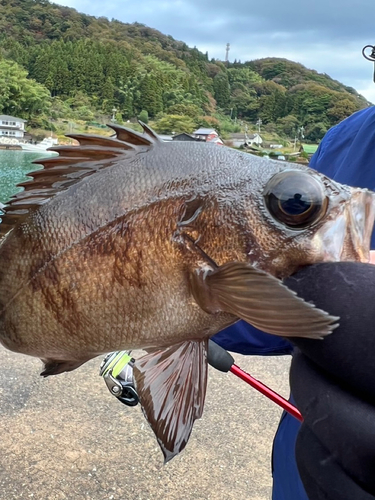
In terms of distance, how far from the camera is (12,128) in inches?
1570

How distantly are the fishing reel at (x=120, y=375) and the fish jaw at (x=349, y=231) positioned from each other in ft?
5.81

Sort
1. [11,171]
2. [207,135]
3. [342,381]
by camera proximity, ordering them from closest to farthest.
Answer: [342,381]
[207,135]
[11,171]

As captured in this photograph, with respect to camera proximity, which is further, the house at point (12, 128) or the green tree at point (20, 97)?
the house at point (12, 128)

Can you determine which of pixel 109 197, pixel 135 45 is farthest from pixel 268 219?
pixel 135 45

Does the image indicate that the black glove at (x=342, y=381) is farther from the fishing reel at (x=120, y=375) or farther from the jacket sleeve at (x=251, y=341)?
the fishing reel at (x=120, y=375)

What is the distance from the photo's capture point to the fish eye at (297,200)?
84cm

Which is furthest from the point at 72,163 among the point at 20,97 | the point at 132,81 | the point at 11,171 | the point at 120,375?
the point at 132,81

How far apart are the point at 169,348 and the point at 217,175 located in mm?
396

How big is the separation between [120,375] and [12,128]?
138 feet

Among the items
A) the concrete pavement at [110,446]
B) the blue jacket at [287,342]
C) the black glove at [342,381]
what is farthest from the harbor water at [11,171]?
the black glove at [342,381]

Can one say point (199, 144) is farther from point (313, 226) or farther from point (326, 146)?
point (326, 146)

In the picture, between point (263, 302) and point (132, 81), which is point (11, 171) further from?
point (132, 81)

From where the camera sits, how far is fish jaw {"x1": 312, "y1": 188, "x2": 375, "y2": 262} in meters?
0.84

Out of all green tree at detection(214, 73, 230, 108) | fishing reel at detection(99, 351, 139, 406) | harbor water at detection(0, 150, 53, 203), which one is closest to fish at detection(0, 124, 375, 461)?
fishing reel at detection(99, 351, 139, 406)
